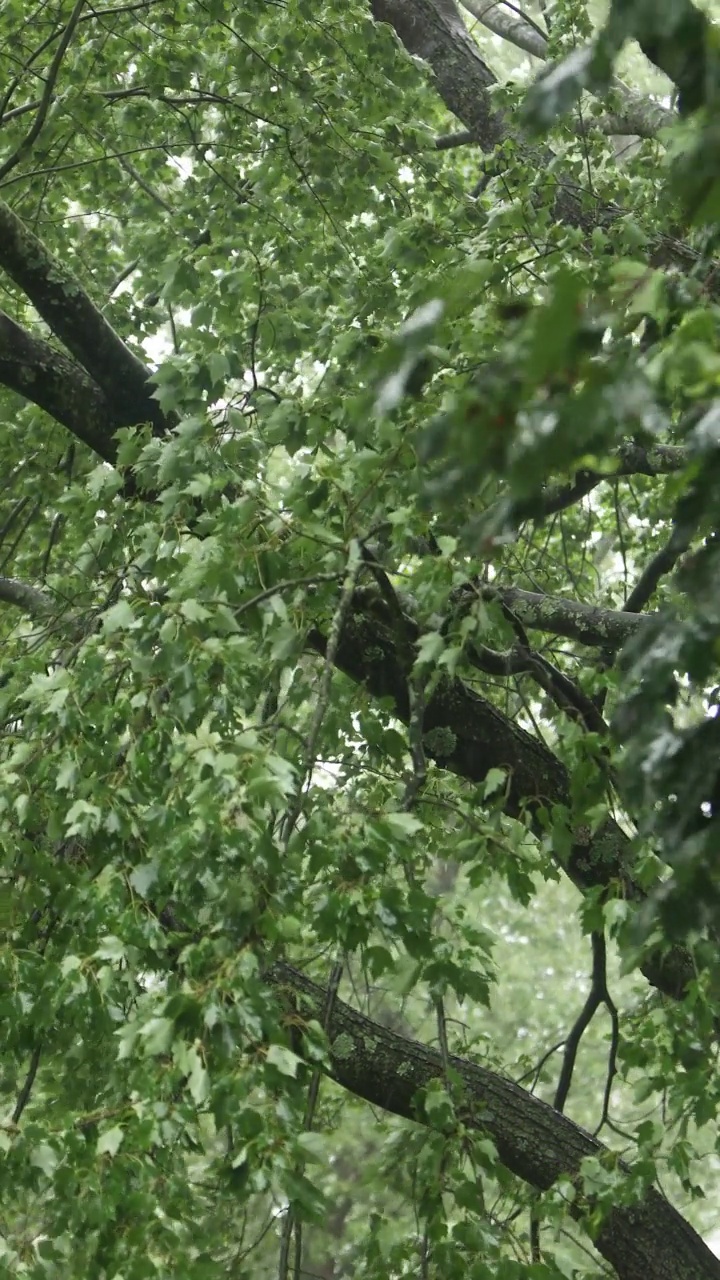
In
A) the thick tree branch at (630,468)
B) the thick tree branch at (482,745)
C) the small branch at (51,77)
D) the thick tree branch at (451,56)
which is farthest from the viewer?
the thick tree branch at (451,56)

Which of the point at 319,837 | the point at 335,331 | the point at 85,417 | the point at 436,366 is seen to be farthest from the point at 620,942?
the point at 85,417

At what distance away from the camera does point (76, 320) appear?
14.1 ft

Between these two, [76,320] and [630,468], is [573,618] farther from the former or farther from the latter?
[76,320]

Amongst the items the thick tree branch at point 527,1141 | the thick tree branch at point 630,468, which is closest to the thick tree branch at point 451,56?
the thick tree branch at point 630,468

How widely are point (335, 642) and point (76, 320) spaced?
2.08 m

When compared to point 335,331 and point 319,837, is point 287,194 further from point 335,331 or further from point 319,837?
point 319,837

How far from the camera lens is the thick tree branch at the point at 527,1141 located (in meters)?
4.22

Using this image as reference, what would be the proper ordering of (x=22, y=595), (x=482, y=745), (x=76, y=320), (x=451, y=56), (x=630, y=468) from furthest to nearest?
(x=451, y=56), (x=22, y=595), (x=76, y=320), (x=482, y=745), (x=630, y=468)

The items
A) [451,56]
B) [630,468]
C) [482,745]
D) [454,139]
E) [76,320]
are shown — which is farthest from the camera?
[454,139]

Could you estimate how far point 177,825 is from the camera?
2533 millimetres

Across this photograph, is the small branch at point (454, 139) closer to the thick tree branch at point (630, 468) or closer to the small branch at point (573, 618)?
the thick tree branch at point (630, 468)

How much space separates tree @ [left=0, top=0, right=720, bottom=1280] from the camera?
4.94 ft

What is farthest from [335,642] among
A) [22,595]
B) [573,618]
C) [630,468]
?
[22,595]

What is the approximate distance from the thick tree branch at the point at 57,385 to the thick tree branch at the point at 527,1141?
1.73 metres
